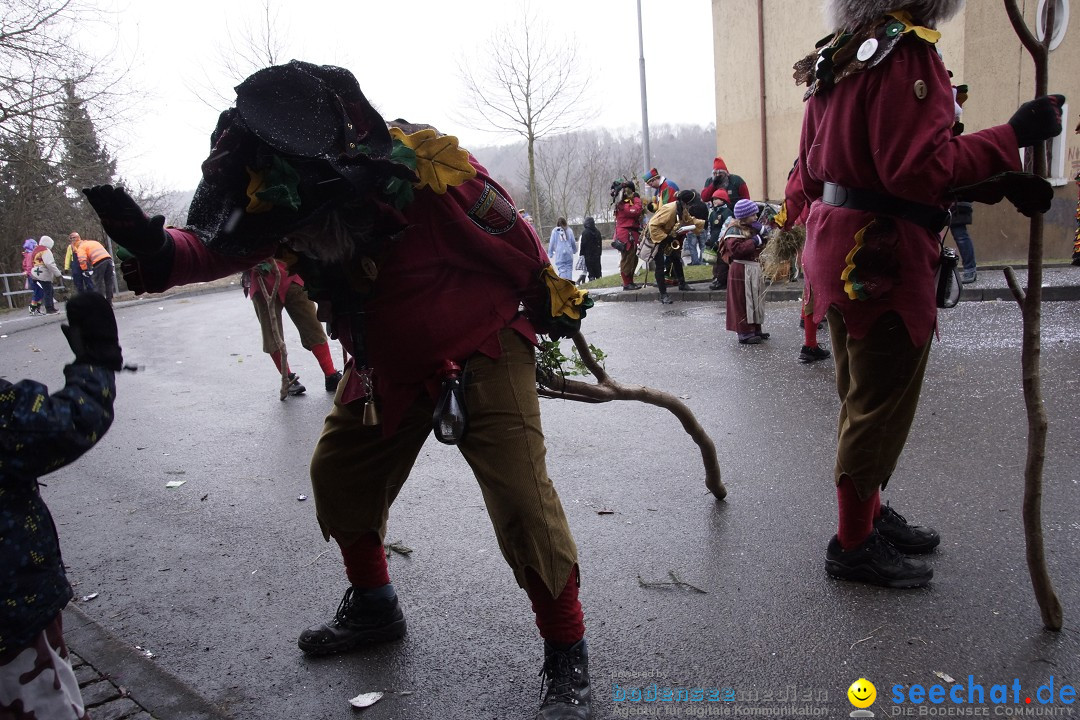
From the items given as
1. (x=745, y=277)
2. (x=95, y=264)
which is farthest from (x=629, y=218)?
(x=95, y=264)

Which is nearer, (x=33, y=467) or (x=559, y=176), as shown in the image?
(x=33, y=467)

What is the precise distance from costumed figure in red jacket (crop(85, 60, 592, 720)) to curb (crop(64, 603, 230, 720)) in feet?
2.46

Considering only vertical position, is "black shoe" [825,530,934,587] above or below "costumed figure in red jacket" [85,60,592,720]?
below

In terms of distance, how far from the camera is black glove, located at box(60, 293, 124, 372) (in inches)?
77.2

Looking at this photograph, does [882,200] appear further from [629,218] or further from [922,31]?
[629,218]

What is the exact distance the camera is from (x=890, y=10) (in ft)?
8.29

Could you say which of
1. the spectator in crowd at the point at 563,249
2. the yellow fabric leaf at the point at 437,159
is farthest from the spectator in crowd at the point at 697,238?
the yellow fabric leaf at the point at 437,159

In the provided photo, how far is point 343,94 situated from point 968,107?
45.0ft

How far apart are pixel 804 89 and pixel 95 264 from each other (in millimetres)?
12646

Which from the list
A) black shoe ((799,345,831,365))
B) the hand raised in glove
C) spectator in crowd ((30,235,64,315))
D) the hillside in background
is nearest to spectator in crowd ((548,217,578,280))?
black shoe ((799,345,831,365))

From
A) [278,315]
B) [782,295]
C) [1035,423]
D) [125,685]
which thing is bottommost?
[125,685]

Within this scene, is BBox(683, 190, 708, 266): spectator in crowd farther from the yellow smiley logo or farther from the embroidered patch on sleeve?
the yellow smiley logo

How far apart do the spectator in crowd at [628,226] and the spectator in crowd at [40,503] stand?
12.6 m

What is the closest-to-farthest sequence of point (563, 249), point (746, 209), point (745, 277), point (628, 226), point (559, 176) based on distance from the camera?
point (745, 277) → point (746, 209) → point (628, 226) → point (563, 249) → point (559, 176)
